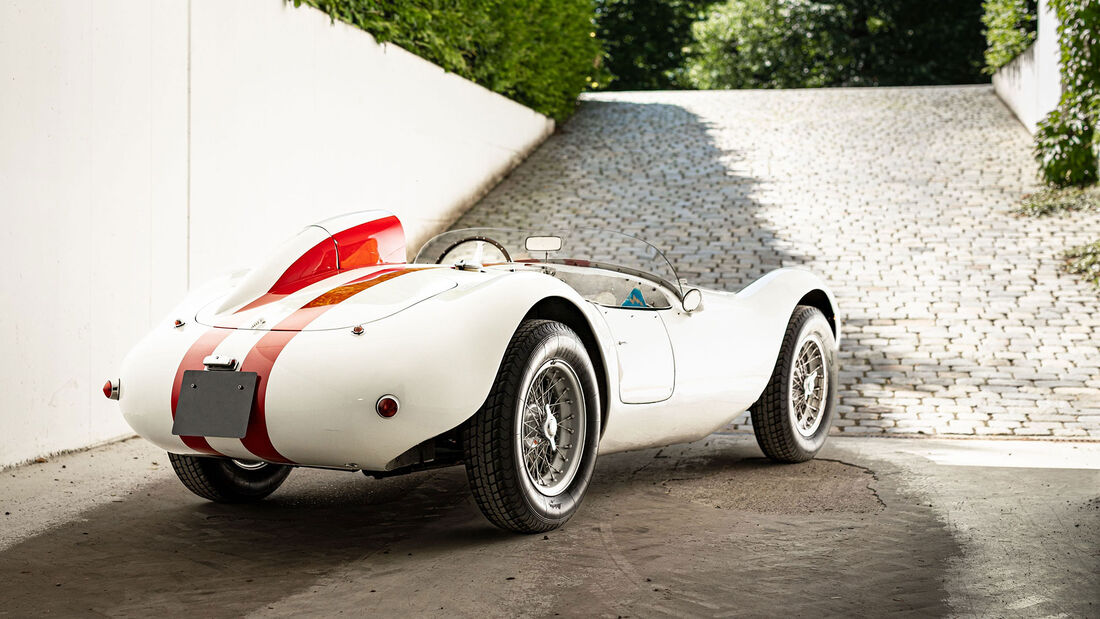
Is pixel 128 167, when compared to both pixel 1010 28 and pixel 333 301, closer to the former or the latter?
pixel 333 301

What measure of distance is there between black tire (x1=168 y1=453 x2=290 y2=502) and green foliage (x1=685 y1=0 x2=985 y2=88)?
3428 cm

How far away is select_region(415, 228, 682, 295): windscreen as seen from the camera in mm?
4949

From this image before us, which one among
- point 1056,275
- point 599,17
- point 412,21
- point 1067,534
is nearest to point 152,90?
point 1067,534

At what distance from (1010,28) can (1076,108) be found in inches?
307

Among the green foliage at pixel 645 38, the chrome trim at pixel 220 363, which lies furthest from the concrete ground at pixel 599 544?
the green foliage at pixel 645 38

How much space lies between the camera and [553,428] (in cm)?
401

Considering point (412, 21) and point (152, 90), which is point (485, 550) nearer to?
point (152, 90)

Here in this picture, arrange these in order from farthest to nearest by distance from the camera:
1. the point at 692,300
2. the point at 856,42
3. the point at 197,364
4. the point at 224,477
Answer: the point at 856,42, the point at 692,300, the point at 224,477, the point at 197,364

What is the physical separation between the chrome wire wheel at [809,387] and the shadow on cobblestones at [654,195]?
505 centimetres

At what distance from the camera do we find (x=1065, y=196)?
1408cm

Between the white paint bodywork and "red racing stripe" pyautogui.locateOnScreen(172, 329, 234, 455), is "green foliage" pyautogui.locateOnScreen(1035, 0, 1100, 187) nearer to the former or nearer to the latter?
the white paint bodywork

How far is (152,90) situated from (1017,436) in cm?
538

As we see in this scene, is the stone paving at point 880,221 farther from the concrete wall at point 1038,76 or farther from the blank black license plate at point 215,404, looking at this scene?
the blank black license plate at point 215,404

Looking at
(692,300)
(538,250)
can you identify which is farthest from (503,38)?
(692,300)
